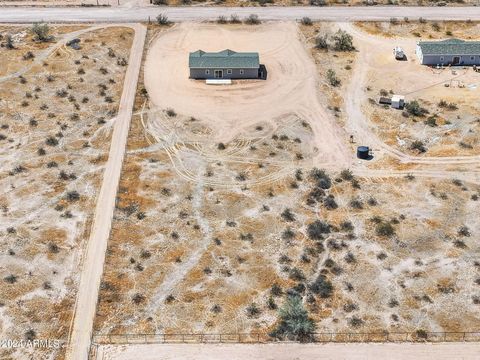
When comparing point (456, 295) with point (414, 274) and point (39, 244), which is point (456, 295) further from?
point (39, 244)

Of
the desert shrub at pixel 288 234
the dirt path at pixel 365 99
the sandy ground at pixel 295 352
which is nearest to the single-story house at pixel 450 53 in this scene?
the dirt path at pixel 365 99

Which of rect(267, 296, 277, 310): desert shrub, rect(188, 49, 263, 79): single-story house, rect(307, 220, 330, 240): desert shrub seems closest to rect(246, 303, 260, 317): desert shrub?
rect(267, 296, 277, 310): desert shrub

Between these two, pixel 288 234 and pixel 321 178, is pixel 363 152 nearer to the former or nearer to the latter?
pixel 321 178

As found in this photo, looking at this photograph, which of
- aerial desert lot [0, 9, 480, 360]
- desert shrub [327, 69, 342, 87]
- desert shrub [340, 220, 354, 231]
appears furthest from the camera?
desert shrub [327, 69, 342, 87]

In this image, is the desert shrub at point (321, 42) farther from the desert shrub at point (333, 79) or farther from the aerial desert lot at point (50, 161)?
the aerial desert lot at point (50, 161)

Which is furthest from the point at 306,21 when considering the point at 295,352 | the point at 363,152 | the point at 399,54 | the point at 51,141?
the point at 295,352

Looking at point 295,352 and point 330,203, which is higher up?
point 330,203

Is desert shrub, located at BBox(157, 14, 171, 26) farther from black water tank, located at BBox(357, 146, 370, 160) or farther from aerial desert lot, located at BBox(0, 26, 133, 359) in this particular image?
black water tank, located at BBox(357, 146, 370, 160)
